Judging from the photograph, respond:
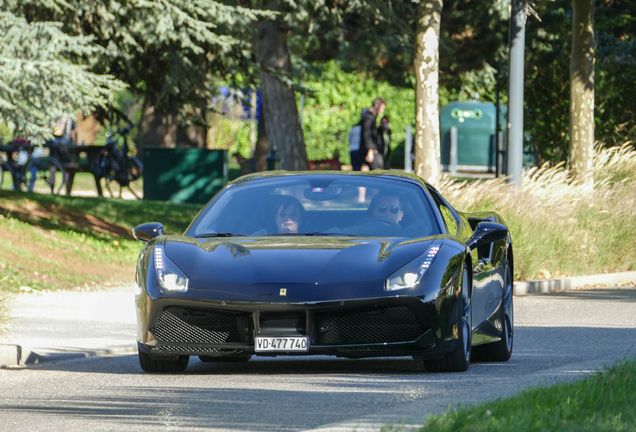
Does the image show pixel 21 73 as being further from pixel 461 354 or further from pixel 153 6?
pixel 461 354

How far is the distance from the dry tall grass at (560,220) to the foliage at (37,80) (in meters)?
5.18

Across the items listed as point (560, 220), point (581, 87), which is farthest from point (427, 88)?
point (581, 87)

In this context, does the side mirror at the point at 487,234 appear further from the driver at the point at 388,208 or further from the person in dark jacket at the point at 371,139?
the person in dark jacket at the point at 371,139

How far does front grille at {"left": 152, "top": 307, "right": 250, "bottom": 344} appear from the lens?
280 inches

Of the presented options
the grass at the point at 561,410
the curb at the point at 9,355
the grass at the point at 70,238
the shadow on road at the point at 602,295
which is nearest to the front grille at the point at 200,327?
the curb at the point at 9,355

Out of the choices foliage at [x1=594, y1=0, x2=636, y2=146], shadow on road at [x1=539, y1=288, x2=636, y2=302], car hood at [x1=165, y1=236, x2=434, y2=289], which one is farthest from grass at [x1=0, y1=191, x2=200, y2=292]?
foliage at [x1=594, y1=0, x2=636, y2=146]

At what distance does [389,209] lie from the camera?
26.8ft

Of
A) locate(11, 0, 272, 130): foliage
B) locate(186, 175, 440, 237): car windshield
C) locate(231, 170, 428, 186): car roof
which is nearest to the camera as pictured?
locate(186, 175, 440, 237): car windshield

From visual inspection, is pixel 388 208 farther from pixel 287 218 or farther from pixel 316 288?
pixel 316 288

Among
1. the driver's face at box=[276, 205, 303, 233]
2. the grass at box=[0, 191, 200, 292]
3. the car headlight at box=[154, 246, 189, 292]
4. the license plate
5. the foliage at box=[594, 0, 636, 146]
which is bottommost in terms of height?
the grass at box=[0, 191, 200, 292]

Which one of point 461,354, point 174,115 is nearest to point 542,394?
point 461,354

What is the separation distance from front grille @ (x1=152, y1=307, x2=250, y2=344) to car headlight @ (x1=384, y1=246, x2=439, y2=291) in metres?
0.91

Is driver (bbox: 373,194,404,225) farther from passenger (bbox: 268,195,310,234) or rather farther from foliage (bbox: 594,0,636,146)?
foliage (bbox: 594,0,636,146)

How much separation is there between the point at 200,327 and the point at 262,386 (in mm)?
540
